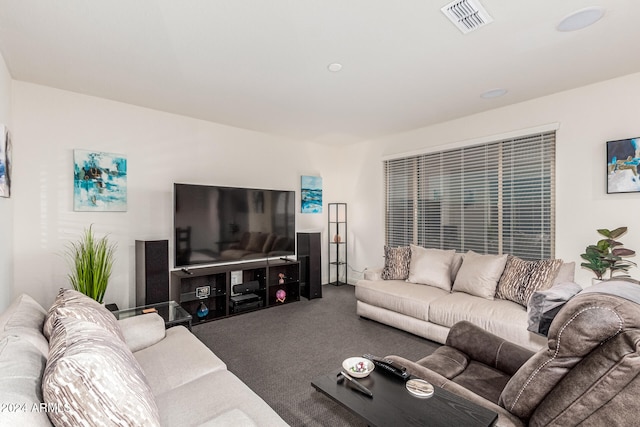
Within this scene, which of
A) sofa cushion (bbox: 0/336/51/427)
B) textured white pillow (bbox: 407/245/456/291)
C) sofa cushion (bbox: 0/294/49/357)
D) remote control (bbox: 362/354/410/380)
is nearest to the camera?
sofa cushion (bbox: 0/336/51/427)

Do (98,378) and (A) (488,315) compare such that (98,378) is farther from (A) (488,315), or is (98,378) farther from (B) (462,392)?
(A) (488,315)

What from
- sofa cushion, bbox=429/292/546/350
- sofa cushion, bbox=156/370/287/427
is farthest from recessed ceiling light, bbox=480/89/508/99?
sofa cushion, bbox=156/370/287/427

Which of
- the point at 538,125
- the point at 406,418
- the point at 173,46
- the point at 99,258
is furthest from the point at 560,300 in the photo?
the point at 99,258

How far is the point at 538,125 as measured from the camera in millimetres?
3438

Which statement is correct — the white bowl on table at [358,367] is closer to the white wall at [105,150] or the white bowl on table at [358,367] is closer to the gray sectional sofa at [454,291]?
the gray sectional sofa at [454,291]

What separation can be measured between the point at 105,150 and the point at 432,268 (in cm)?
393

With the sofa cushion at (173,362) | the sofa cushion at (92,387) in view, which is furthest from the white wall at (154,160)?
the sofa cushion at (92,387)

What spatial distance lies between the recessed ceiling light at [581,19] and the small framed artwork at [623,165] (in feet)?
4.69

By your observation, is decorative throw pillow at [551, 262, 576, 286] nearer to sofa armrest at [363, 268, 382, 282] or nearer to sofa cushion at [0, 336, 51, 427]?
sofa armrest at [363, 268, 382, 282]

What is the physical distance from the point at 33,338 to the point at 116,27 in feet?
6.52

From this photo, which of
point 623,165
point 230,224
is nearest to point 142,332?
point 230,224

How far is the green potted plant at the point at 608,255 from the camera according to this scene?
2.83 meters

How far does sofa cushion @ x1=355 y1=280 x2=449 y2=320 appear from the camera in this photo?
3122 mm

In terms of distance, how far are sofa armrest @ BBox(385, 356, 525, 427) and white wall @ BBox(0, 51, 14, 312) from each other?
3060 mm
